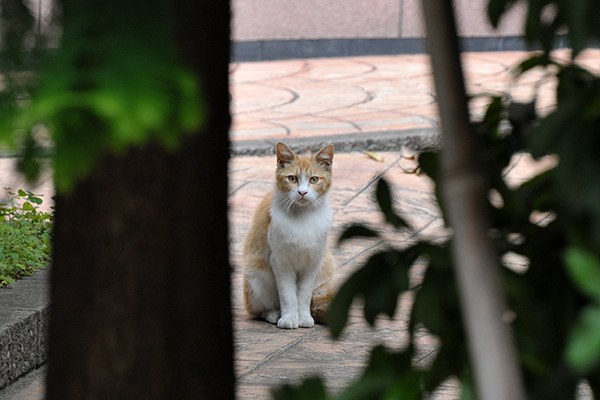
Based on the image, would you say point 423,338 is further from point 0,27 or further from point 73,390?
point 0,27

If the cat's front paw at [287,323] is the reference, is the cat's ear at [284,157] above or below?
above

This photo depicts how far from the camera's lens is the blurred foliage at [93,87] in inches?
30.9

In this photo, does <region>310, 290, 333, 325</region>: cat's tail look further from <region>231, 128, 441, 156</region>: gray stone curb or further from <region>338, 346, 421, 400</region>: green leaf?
<region>338, 346, 421, 400</region>: green leaf

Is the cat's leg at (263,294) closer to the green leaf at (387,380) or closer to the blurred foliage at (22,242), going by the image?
the blurred foliage at (22,242)

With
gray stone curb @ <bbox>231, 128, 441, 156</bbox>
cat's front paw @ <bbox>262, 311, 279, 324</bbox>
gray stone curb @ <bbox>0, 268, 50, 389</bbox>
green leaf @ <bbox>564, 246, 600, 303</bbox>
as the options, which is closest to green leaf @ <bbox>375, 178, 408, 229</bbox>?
green leaf @ <bbox>564, 246, 600, 303</bbox>

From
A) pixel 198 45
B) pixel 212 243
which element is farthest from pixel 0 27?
pixel 212 243

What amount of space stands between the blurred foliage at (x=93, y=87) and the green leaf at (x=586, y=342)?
462mm

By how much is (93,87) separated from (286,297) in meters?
4.15

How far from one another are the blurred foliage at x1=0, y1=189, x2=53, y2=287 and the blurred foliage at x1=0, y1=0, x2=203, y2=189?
3.80 m

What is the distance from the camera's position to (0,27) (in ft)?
3.00

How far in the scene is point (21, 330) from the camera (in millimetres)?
4035

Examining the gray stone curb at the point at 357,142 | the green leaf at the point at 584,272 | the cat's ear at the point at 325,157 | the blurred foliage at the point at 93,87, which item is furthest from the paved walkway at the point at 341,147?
the blurred foliage at the point at 93,87

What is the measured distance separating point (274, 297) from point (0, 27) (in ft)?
13.7

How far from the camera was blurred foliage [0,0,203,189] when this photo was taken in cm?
79
